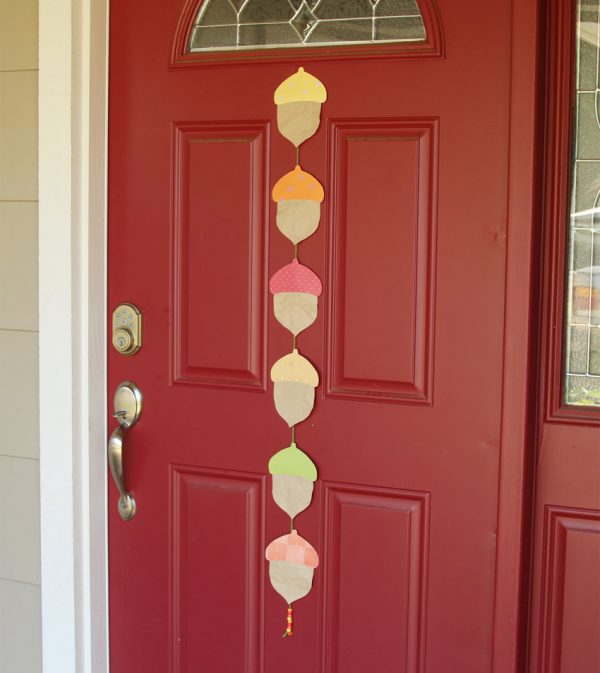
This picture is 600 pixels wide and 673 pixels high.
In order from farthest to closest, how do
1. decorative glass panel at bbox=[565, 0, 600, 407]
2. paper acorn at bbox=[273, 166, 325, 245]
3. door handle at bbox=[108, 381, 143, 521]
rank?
1. door handle at bbox=[108, 381, 143, 521]
2. paper acorn at bbox=[273, 166, 325, 245]
3. decorative glass panel at bbox=[565, 0, 600, 407]

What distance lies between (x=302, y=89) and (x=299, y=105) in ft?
0.11

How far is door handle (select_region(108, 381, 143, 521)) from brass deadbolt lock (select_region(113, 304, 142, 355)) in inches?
3.6

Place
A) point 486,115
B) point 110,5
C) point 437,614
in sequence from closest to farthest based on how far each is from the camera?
point 486,115, point 437,614, point 110,5

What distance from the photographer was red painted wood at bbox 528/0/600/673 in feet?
5.11

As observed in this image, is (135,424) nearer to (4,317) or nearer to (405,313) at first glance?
(4,317)

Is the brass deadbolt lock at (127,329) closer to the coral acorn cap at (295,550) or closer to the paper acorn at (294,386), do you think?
the paper acorn at (294,386)

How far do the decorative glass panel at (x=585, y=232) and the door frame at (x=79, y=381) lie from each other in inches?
5.5

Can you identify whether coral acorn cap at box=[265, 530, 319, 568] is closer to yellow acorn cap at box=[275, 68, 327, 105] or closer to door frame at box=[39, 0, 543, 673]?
door frame at box=[39, 0, 543, 673]

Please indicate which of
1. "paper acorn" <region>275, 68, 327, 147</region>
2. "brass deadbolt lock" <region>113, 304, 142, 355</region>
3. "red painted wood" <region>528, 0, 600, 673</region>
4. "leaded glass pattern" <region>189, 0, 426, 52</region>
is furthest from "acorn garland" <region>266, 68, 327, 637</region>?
"red painted wood" <region>528, 0, 600, 673</region>

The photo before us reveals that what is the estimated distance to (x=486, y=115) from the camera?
1.54 m

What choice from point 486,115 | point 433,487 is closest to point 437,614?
point 433,487

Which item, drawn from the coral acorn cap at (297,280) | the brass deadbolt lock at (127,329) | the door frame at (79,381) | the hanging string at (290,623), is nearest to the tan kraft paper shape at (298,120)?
the coral acorn cap at (297,280)

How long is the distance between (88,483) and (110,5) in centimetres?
116

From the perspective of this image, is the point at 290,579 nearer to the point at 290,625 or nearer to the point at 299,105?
the point at 290,625
